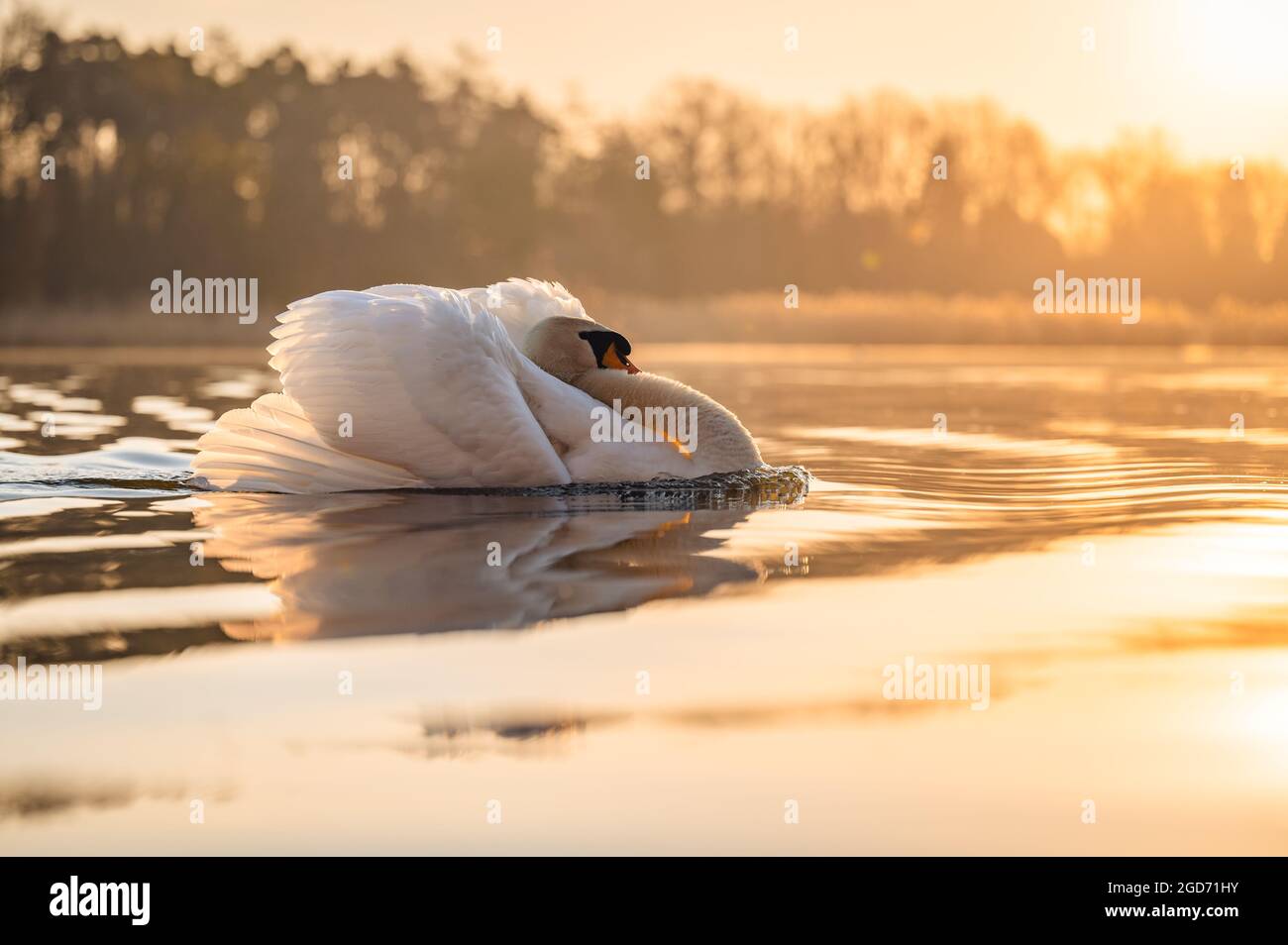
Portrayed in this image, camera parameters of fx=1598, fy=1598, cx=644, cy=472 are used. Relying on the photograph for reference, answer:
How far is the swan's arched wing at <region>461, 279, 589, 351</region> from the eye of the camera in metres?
9.12

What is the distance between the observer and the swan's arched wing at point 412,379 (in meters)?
7.33

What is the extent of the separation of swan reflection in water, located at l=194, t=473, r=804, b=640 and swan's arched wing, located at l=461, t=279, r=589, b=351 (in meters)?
1.50

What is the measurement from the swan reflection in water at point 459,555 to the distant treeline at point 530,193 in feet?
111

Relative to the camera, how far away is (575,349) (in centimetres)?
862

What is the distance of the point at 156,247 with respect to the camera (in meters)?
42.7

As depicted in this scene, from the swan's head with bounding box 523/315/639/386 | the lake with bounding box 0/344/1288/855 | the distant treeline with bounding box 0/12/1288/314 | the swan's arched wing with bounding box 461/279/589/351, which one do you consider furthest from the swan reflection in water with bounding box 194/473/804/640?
the distant treeline with bounding box 0/12/1288/314

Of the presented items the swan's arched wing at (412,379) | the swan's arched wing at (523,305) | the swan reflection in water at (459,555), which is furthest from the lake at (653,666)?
the swan's arched wing at (523,305)

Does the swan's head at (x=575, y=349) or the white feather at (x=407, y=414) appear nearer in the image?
the white feather at (x=407, y=414)

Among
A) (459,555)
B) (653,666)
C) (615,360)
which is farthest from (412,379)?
(653,666)

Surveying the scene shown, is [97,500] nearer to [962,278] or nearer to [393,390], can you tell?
[393,390]

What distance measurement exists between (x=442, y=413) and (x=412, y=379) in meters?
0.22

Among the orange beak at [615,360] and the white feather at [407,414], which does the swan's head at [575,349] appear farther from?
the white feather at [407,414]

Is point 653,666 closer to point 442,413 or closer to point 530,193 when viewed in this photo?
point 442,413

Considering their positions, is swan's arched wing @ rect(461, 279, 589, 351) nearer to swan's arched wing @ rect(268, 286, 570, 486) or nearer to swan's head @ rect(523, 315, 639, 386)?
swan's head @ rect(523, 315, 639, 386)
